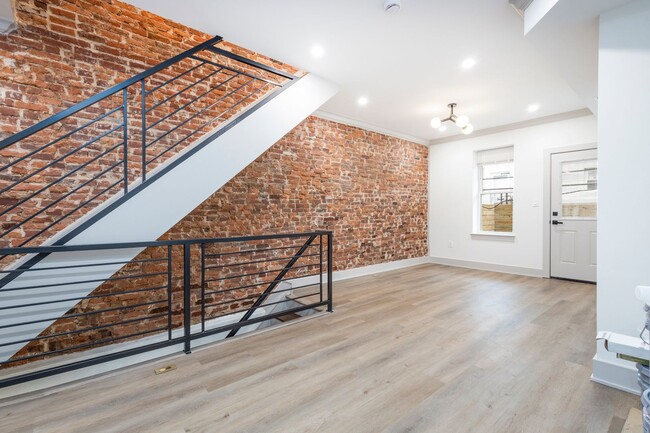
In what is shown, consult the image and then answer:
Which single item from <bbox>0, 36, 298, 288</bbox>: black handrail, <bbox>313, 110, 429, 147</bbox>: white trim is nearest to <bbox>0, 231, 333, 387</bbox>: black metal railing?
<bbox>0, 36, 298, 288</bbox>: black handrail

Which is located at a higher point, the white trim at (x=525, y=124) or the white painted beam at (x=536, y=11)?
the white trim at (x=525, y=124)

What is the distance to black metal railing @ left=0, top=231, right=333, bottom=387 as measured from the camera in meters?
1.92

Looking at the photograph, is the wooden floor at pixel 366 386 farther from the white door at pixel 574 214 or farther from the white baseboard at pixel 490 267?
the white baseboard at pixel 490 267

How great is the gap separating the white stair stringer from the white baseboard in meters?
5.03

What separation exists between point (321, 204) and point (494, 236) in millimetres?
3519

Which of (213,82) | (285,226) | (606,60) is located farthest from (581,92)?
(213,82)

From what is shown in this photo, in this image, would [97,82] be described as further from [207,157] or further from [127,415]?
[127,415]

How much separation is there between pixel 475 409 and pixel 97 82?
4082 millimetres

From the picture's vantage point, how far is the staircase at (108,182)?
1914mm

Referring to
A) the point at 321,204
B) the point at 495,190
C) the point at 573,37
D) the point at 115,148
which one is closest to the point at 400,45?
the point at 573,37

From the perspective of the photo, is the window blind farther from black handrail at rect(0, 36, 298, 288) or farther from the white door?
black handrail at rect(0, 36, 298, 288)

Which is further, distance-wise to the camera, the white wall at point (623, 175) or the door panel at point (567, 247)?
the door panel at point (567, 247)

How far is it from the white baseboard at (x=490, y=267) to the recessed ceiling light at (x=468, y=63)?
386 cm

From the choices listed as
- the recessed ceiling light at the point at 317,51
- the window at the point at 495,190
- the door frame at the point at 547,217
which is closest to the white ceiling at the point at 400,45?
the recessed ceiling light at the point at 317,51
